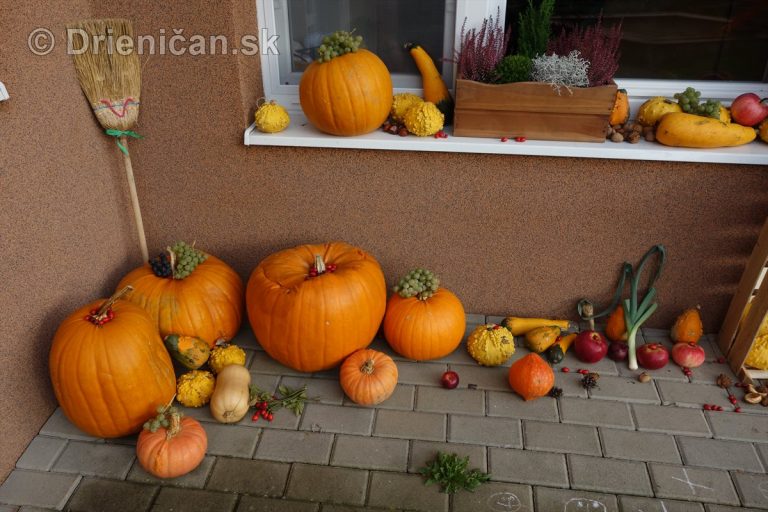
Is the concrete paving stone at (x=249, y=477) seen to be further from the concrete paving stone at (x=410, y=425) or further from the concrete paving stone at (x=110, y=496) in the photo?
the concrete paving stone at (x=410, y=425)

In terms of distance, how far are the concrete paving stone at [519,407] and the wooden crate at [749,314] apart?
3.25 ft

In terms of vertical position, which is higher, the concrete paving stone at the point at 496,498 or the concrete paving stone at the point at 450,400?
the concrete paving stone at the point at 450,400

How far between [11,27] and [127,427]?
170 cm

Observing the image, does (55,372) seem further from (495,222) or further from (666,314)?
(666,314)

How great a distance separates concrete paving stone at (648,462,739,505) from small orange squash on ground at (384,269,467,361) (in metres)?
1.04

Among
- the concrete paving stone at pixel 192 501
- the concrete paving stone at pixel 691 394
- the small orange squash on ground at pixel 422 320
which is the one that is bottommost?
the concrete paving stone at pixel 192 501

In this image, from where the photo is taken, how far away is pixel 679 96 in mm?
2770

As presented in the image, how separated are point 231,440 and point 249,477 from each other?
217mm

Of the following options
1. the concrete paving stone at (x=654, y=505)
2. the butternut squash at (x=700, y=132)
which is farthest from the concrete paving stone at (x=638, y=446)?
the butternut squash at (x=700, y=132)

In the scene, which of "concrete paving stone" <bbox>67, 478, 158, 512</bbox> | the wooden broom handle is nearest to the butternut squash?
the wooden broom handle

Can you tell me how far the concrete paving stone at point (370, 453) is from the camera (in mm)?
2361

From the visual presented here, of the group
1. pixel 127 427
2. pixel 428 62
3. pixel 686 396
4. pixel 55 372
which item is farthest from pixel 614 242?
pixel 55 372

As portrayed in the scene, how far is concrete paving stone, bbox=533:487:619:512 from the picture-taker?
2184 millimetres

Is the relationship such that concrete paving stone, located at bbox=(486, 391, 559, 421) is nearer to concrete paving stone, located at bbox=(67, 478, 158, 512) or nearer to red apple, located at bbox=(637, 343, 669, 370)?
red apple, located at bbox=(637, 343, 669, 370)
